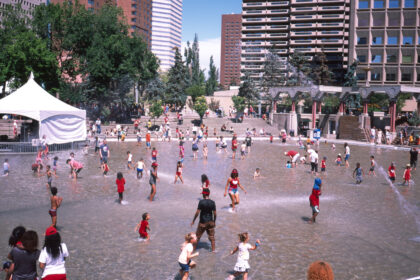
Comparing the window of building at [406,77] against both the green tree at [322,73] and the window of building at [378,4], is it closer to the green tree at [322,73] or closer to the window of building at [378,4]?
the window of building at [378,4]

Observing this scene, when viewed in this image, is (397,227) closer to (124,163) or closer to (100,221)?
(100,221)

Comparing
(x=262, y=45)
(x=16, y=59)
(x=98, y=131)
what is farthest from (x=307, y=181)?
(x=262, y=45)

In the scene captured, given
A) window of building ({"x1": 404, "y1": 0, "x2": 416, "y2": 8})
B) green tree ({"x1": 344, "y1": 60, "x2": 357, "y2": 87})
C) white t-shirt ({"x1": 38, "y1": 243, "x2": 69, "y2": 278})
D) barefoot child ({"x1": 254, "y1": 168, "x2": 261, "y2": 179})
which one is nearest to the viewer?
white t-shirt ({"x1": 38, "y1": 243, "x2": 69, "y2": 278})

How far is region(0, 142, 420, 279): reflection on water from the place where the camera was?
26.4 ft

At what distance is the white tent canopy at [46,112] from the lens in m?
26.1

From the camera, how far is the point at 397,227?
11.0m

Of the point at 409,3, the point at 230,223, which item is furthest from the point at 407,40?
the point at 230,223

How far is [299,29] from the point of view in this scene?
92000 millimetres

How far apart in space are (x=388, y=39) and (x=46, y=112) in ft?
191

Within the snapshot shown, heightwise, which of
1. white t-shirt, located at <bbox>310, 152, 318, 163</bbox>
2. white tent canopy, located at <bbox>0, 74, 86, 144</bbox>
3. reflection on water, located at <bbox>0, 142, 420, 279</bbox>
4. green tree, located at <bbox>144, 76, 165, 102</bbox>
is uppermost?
green tree, located at <bbox>144, 76, 165, 102</bbox>

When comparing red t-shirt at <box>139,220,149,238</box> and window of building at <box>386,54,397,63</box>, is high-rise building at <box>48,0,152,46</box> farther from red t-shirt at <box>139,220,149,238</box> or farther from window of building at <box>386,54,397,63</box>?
red t-shirt at <box>139,220,149,238</box>

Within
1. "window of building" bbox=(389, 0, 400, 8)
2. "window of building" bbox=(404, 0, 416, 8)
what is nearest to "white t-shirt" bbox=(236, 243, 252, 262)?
"window of building" bbox=(389, 0, 400, 8)

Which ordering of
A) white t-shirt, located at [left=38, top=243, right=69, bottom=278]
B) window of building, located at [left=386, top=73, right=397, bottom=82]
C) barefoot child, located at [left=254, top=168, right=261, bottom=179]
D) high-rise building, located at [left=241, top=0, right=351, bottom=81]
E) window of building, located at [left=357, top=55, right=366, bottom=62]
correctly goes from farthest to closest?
high-rise building, located at [left=241, top=0, right=351, bottom=81]
window of building, located at [left=357, top=55, right=366, bottom=62]
window of building, located at [left=386, top=73, right=397, bottom=82]
barefoot child, located at [left=254, top=168, right=261, bottom=179]
white t-shirt, located at [left=38, top=243, right=69, bottom=278]

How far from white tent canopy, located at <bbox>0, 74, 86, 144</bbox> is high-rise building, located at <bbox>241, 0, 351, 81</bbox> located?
61474 millimetres
